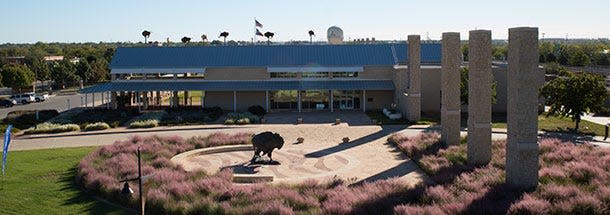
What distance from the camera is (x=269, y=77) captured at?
5272cm

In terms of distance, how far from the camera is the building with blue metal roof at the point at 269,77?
51.3 m

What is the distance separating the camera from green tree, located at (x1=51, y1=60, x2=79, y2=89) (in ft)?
289

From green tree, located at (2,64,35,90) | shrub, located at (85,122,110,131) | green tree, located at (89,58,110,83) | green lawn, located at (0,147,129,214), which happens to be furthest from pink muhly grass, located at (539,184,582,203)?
green tree, located at (89,58,110,83)

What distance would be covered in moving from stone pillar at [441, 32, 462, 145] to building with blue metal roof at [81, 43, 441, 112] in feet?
62.5

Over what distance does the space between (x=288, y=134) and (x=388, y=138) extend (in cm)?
654

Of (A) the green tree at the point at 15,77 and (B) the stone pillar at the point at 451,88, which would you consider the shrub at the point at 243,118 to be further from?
(A) the green tree at the point at 15,77

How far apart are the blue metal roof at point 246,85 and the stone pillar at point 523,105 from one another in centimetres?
2929

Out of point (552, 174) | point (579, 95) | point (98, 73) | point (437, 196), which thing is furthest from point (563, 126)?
point (98, 73)

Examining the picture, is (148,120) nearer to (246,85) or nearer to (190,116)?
(190,116)

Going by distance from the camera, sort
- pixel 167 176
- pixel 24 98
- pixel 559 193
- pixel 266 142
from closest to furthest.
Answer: pixel 559 193, pixel 167 176, pixel 266 142, pixel 24 98

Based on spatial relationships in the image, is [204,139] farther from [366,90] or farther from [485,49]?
[366,90]

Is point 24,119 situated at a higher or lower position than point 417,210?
higher

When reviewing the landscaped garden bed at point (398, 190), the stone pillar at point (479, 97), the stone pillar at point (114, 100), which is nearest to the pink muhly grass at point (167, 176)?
the landscaped garden bed at point (398, 190)

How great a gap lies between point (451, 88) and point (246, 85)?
78.3 ft
